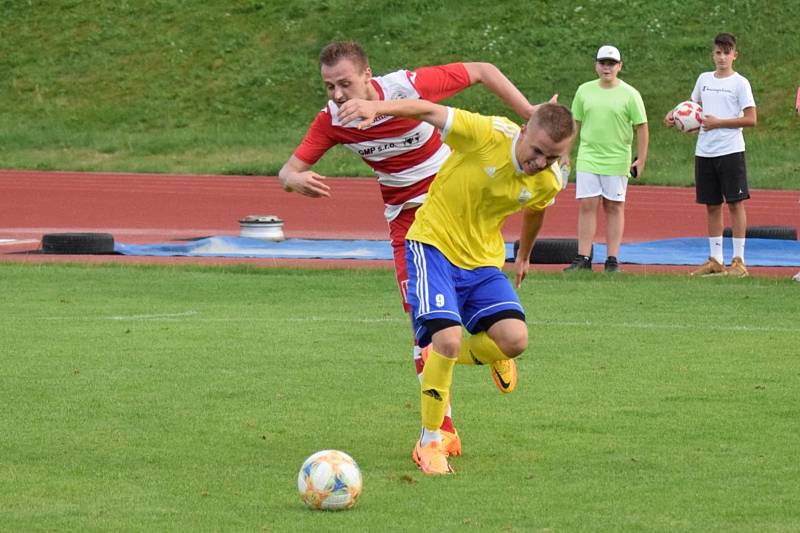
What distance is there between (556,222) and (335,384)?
13.6 meters

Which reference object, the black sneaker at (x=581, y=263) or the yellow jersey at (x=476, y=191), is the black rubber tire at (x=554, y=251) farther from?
the yellow jersey at (x=476, y=191)

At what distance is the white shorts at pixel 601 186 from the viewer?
15.0 m

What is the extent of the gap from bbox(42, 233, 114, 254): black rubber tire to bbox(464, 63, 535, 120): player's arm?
1016 cm

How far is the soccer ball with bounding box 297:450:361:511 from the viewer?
20.0 ft

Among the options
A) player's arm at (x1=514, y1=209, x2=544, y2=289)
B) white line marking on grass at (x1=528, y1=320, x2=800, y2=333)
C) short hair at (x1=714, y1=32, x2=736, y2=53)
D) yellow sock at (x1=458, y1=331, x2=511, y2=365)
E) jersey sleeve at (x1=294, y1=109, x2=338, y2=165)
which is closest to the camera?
yellow sock at (x1=458, y1=331, x2=511, y2=365)

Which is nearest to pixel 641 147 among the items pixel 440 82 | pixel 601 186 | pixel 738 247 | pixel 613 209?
pixel 601 186

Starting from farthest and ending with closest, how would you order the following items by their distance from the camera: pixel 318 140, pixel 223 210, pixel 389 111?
pixel 223 210 < pixel 318 140 < pixel 389 111

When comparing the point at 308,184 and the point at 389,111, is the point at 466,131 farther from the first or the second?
the point at 308,184

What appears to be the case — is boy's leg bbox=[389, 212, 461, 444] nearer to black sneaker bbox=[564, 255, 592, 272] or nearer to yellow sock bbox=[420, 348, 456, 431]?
yellow sock bbox=[420, 348, 456, 431]

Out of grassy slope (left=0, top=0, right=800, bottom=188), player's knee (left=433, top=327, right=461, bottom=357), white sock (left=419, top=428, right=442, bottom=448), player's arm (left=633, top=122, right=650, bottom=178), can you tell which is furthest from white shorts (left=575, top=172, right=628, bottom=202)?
grassy slope (left=0, top=0, right=800, bottom=188)

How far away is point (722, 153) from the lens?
15.0 m

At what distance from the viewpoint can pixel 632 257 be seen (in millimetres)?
16859

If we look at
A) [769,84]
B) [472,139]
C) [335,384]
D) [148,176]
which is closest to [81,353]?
[335,384]

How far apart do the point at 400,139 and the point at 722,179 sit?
25.2 feet
